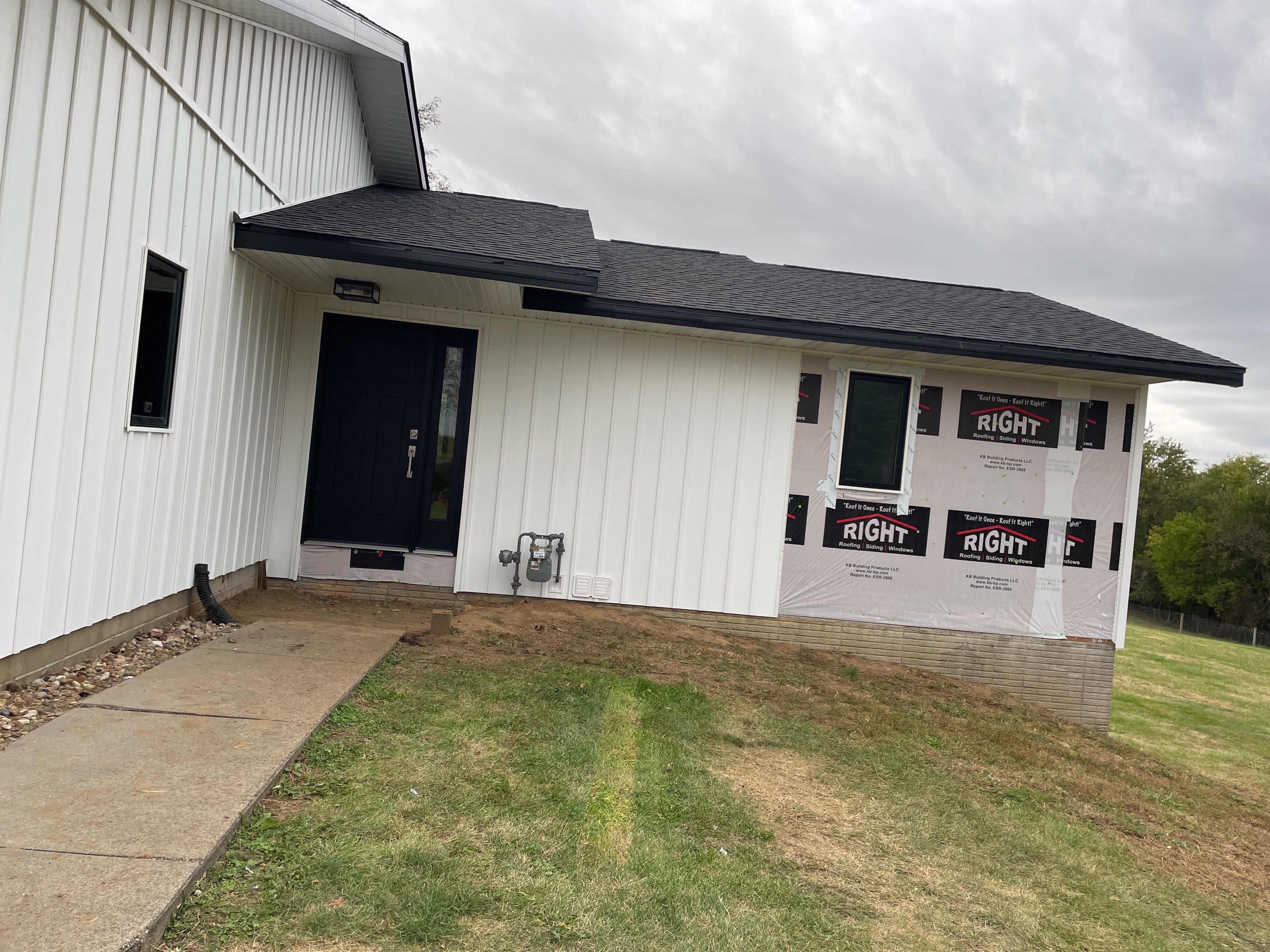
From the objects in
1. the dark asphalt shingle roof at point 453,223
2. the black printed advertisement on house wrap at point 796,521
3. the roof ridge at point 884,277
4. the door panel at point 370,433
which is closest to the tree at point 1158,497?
the roof ridge at point 884,277

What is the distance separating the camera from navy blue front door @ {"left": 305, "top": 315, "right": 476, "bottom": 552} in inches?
309

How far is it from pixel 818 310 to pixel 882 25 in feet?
60.0

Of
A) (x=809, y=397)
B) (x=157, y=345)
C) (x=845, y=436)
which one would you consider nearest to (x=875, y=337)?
(x=809, y=397)

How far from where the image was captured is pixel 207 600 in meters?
5.98

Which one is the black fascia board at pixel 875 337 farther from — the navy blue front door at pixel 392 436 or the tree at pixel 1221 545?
the tree at pixel 1221 545

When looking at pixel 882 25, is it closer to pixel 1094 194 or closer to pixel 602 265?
pixel 1094 194

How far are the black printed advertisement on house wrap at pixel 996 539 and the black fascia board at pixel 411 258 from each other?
14.7 feet

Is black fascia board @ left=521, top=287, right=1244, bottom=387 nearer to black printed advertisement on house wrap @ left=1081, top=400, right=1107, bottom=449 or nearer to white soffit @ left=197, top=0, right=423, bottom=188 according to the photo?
black printed advertisement on house wrap @ left=1081, top=400, right=1107, bottom=449

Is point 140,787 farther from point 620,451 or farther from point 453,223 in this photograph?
point 453,223

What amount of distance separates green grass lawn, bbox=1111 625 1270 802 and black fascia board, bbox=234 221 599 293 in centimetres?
690

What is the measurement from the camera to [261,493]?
7.37 metres

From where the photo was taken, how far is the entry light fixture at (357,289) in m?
7.11

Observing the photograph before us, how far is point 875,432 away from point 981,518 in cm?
138

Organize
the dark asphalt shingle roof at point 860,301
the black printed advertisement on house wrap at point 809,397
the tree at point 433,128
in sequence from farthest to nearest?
the tree at point 433,128 < the black printed advertisement on house wrap at point 809,397 < the dark asphalt shingle roof at point 860,301
